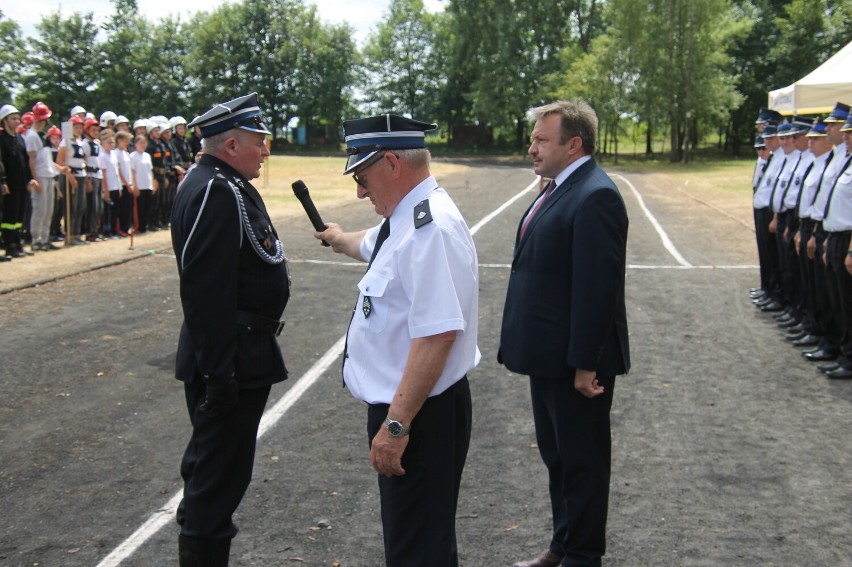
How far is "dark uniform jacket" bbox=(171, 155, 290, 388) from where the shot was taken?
3686mm

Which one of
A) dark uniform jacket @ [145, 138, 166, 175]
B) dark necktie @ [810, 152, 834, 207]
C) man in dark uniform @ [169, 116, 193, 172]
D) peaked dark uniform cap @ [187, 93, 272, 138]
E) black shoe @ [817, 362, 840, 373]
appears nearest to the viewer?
peaked dark uniform cap @ [187, 93, 272, 138]

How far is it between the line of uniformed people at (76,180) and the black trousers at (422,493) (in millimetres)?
12105

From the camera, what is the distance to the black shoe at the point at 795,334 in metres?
9.22

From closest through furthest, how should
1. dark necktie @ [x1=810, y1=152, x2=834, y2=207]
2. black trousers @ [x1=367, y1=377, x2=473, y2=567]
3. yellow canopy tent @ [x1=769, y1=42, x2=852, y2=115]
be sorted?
black trousers @ [x1=367, y1=377, x2=473, y2=567]
dark necktie @ [x1=810, y1=152, x2=834, y2=207]
yellow canopy tent @ [x1=769, y1=42, x2=852, y2=115]

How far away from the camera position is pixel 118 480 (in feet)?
17.5

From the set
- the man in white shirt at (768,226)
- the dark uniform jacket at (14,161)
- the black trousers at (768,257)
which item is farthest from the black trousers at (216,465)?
the dark uniform jacket at (14,161)

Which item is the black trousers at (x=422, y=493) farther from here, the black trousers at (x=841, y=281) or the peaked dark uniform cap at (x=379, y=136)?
the black trousers at (x=841, y=281)

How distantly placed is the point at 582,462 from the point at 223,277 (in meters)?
1.87

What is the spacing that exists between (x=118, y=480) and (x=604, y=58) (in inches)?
1955

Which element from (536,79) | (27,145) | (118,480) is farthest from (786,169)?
(536,79)

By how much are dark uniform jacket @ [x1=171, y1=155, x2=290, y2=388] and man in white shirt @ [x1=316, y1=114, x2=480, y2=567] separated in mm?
655

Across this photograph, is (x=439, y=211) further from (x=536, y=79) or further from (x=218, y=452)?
(x=536, y=79)

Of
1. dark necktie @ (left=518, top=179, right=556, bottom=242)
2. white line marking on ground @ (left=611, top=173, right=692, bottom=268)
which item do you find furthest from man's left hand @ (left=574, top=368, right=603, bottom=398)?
white line marking on ground @ (left=611, top=173, right=692, bottom=268)

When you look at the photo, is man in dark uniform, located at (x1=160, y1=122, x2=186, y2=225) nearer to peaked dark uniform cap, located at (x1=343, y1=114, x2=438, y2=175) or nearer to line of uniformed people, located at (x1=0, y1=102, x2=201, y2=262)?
line of uniformed people, located at (x1=0, y1=102, x2=201, y2=262)
